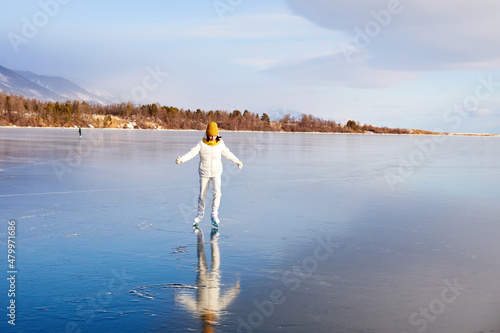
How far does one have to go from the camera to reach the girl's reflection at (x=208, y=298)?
4953 mm

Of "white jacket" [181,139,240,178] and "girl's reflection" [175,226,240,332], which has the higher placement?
"white jacket" [181,139,240,178]

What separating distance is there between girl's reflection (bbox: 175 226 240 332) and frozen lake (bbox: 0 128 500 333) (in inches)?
0.8

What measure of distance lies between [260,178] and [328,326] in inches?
522

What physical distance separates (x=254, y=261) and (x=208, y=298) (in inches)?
64.9

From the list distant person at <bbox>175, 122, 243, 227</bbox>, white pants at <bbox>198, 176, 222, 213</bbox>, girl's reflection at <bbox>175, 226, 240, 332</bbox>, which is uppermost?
distant person at <bbox>175, 122, 243, 227</bbox>

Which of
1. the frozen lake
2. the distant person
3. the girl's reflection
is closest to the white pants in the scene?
the distant person

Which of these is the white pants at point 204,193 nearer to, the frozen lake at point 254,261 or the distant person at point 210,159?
the distant person at point 210,159

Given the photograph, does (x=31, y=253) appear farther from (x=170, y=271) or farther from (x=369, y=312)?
(x=369, y=312)

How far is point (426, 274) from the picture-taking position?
6469mm

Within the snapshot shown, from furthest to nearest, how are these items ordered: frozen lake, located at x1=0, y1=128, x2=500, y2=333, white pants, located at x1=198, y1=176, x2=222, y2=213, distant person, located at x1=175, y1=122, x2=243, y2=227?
distant person, located at x1=175, y1=122, x2=243, y2=227
white pants, located at x1=198, y1=176, x2=222, y2=213
frozen lake, located at x1=0, y1=128, x2=500, y2=333

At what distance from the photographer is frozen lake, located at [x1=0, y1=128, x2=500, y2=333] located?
194 inches

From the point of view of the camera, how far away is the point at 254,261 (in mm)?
7008

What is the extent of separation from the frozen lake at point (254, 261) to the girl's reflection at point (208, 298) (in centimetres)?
2

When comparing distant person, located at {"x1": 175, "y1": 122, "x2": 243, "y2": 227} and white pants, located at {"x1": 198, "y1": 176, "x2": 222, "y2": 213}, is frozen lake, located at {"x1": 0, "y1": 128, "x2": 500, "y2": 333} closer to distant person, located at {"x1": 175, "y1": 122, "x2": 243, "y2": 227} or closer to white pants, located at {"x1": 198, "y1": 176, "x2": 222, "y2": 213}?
white pants, located at {"x1": 198, "y1": 176, "x2": 222, "y2": 213}
